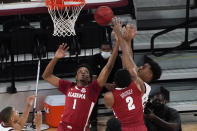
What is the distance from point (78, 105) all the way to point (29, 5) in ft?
11.2

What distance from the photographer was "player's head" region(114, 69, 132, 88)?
4382 mm

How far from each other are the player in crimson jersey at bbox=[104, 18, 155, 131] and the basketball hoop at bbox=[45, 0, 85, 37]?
2.67 meters

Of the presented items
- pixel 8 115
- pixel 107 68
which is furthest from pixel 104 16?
pixel 8 115

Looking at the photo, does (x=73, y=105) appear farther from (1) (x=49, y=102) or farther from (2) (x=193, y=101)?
(2) (x=193, y=101)

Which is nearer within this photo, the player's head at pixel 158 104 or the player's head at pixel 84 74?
the player's head at pixel 84 74

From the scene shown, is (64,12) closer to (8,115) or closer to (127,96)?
(8,115)

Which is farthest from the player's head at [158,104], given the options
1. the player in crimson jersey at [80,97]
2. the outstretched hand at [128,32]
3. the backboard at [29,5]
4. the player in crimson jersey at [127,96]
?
the backboard at [29,5]

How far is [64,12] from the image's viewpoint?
24.6 feet

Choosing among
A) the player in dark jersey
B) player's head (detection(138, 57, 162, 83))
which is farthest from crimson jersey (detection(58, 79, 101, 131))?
the player in dark jersey

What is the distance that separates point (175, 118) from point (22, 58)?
420 centimetres

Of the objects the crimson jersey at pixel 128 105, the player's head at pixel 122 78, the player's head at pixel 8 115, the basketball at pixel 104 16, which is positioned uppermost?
the basketball at pixel 104 16

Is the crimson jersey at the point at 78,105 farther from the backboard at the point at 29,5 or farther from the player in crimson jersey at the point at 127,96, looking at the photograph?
the backboard at the point at 29,5

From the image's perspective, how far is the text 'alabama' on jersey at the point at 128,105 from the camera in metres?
4.52

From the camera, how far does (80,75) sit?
5215 millimetres
